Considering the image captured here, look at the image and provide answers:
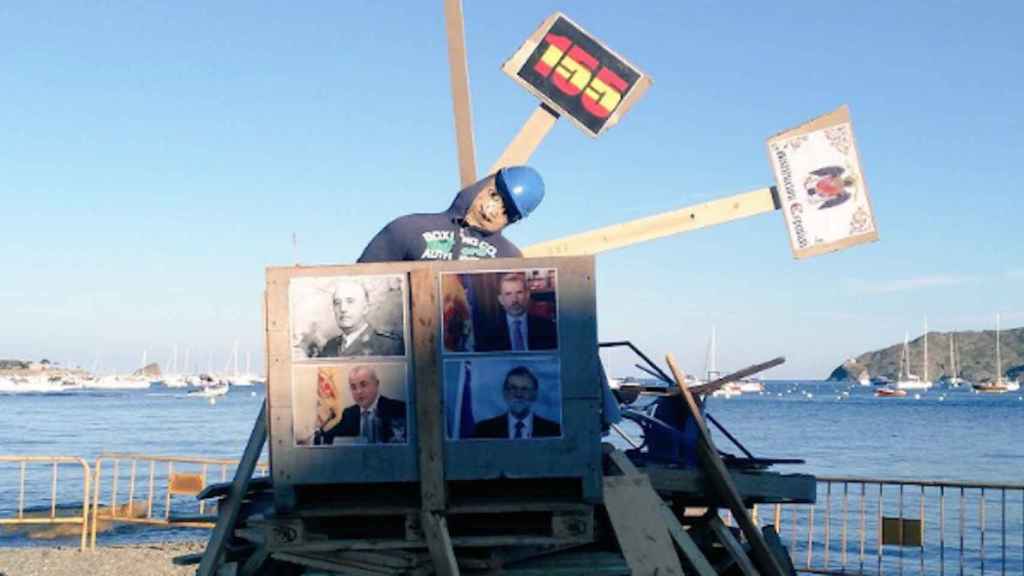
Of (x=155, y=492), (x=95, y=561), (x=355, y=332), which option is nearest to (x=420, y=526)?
(x=355, y=332)

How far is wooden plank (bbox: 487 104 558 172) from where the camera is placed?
6305 millimetres

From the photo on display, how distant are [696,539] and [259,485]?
246cm

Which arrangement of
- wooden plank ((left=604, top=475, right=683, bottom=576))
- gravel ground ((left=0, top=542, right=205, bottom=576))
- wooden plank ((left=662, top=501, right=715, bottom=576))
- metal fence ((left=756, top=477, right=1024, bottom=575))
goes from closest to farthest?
wooden plank ((left=604, top=475, right=683, bottom=576))
wooden plank ((left=662, top=501, right=715, bottom=576))
metal fence ((left=756, top=477, right=1024, bottom=575))
gravel ground ((left=0, top=542, right=205, bottom=576))

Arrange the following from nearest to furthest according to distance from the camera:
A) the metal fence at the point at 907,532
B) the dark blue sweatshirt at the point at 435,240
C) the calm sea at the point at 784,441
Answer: the dark blue sweatshirt at the point at 435,240, the metal fence at the point at 907,532, the calm sea at the point at 784,441

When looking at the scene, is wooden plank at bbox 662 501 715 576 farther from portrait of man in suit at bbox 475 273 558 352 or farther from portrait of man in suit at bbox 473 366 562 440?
portrait of man in suit at bbox 475 273 558 352

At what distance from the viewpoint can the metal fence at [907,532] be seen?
10906mm

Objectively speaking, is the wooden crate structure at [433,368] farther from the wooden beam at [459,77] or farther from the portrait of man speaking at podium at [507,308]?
the wooden beam at [459,77]

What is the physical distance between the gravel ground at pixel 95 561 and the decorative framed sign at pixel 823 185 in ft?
29.6

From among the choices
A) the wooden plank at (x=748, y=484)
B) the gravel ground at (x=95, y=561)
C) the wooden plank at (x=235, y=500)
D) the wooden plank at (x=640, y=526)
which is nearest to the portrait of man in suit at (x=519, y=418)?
the wooden plank at (x=640, y=526)

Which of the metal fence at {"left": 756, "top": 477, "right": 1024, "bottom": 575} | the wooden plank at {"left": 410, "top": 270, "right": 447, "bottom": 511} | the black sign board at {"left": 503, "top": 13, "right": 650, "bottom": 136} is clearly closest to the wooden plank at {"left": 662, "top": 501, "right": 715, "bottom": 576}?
the wooden plank at {"left": 410, "top": 270, "right": 447, "bottom": 511}

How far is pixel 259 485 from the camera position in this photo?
5758 millimetres

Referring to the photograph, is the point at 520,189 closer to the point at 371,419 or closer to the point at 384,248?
the point at 384,248

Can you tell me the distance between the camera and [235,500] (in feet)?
16.2

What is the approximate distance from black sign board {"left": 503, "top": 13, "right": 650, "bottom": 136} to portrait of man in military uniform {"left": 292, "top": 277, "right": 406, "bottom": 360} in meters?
2.68
